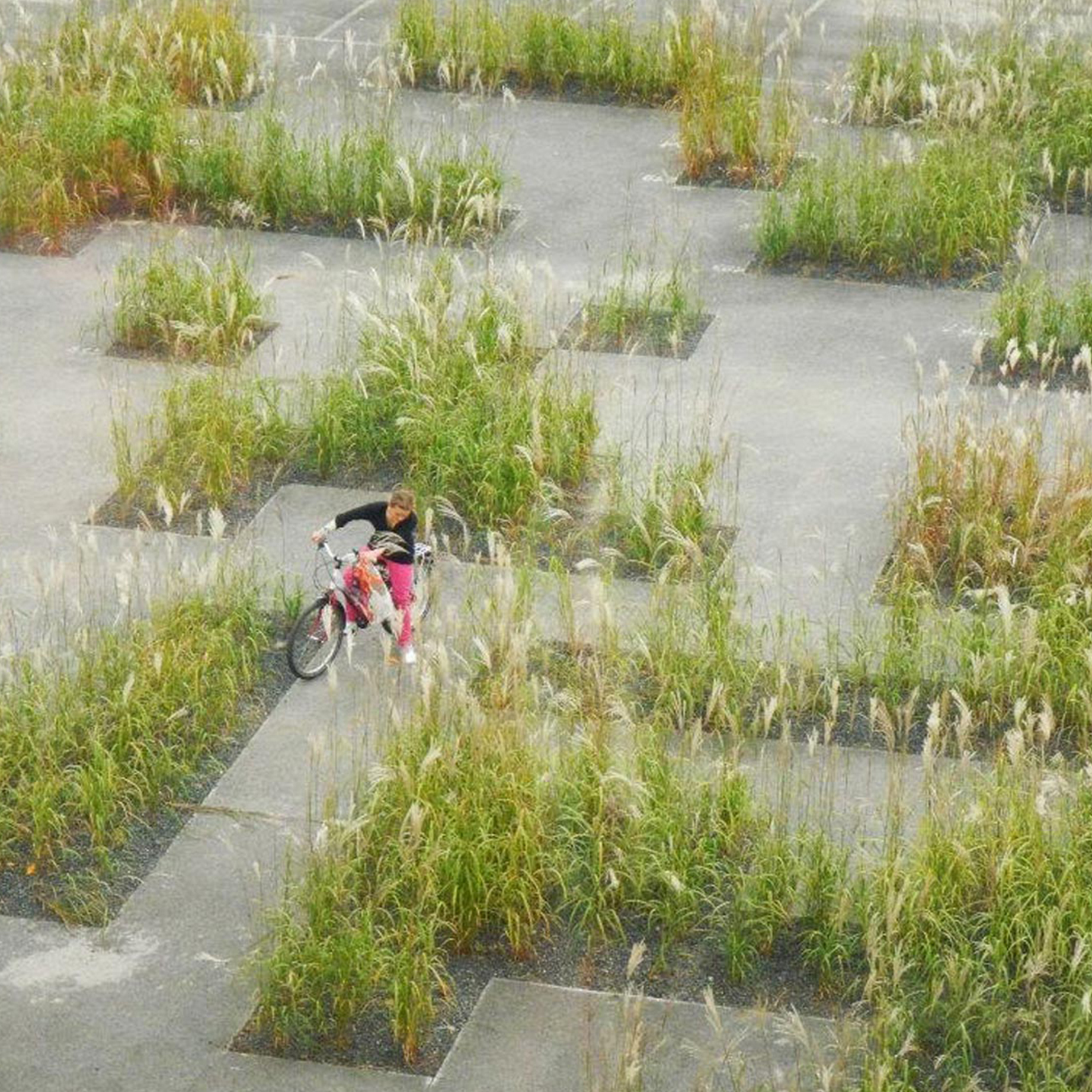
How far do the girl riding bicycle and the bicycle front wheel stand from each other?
226mm

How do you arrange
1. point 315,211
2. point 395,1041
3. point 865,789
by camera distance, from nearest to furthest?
point 395,1041
point 865,789
point 315,211

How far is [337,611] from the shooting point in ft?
28.0

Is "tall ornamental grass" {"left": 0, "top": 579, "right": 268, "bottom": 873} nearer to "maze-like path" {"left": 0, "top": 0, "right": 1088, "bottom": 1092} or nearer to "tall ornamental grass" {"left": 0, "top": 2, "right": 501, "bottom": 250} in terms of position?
"maze-like path" {"left": 0, "top": 0, "right": 1088, "bottom": 1092}

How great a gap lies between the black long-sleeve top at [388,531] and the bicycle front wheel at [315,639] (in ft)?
0.90

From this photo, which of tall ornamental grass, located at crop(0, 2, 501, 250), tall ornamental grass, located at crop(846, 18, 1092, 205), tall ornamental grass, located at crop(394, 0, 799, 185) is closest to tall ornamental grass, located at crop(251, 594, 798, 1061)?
tall ornamental grass, located at crop(0, 2, 501, 250)

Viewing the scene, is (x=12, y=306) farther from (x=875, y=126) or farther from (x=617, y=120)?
(x=875, y=126)

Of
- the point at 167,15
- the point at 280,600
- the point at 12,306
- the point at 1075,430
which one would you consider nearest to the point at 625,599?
the point at 280,600

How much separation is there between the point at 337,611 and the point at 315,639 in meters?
0.22

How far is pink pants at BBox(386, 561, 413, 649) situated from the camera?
847cm

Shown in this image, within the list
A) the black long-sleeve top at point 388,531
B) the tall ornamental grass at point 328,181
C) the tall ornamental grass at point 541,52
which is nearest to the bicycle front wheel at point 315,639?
the black long-sleeve top at point 388,531

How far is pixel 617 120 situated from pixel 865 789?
749 centimetres

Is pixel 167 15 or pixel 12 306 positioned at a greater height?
pixel 167 15

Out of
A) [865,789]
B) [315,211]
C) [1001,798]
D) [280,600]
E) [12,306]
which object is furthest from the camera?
[315,211]

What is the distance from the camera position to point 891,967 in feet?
22.6
